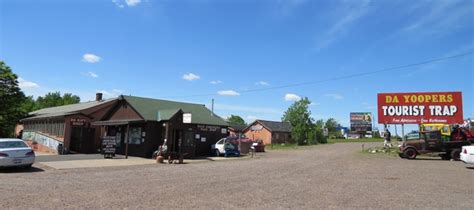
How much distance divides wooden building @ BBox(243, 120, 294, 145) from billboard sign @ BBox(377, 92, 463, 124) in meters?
39.5

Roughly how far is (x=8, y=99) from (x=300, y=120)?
52.9 m

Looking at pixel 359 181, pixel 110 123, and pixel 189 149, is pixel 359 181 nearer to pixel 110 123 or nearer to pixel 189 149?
pixel 189 149

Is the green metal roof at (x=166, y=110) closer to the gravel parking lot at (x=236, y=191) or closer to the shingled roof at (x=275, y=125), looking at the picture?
the gravel parking lot at (x=236, y=191)

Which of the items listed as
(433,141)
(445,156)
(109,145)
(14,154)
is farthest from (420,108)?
(14,154)

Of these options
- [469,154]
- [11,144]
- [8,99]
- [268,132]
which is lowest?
[11,144]

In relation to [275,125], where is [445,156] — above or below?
below

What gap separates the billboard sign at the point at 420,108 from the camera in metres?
34.1

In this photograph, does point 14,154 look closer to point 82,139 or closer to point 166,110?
point 166,110

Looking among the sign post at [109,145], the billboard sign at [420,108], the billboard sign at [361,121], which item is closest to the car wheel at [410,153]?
the billboard sign at [420,108]

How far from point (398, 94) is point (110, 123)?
25.2m

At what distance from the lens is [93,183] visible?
13.2 metres

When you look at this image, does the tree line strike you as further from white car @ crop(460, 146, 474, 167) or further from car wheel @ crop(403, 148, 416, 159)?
white car @ crop(460, 146, 474, 167)

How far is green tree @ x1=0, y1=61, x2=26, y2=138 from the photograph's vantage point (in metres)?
42.6

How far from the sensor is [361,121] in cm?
12788
